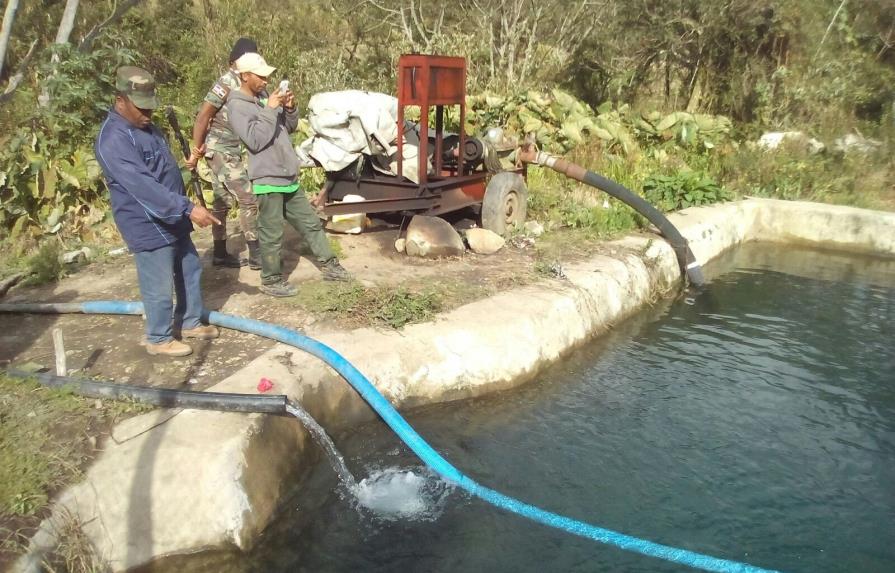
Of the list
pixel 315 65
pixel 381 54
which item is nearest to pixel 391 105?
pixel 315 65

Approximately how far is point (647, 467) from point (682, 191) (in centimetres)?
617

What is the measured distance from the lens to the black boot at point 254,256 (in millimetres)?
5973

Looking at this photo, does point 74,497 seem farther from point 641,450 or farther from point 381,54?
point 381,54

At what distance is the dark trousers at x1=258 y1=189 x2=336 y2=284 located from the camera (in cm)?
515

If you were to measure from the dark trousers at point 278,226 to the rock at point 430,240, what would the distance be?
1141 mm

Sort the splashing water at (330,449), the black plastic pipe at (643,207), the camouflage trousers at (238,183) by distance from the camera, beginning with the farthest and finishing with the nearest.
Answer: the black plastic pipe at (643,207) → the camouflage trousers at (238,183) → the splashing water at (330,449)

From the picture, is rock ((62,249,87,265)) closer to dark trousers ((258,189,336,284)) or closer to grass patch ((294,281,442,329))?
dark trousers ((258,189,336,284))

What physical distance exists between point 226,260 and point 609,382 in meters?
3.60

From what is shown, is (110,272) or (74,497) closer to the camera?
(74,497)

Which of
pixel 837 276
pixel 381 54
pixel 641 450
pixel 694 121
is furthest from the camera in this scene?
pixel 381 54

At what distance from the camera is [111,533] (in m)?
3.13

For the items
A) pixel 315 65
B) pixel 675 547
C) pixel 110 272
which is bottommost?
pixel 675 547

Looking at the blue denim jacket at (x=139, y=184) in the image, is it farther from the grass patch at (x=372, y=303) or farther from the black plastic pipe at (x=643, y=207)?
the black plastic pipe at (x=643, y=207)

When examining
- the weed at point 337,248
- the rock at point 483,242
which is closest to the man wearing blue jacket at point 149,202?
the weed at point 337,248
